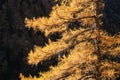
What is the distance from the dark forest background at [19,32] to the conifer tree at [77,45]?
4764 cm

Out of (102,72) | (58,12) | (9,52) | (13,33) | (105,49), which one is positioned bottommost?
(102,72)

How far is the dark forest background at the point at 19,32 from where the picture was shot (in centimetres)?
5838

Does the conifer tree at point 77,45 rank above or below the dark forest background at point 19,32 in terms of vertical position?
below

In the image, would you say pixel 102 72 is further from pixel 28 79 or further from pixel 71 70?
pixel 28 79

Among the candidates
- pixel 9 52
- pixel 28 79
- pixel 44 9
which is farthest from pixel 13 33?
pixel 28 79

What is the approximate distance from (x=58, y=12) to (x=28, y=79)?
188 centimetres

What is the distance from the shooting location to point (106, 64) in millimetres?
8797

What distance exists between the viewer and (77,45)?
8828 mm

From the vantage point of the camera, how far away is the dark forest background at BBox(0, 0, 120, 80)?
192 ft

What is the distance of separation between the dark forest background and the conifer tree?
156 feet

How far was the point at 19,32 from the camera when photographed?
6981 cm

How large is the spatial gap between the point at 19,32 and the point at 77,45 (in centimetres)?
6162

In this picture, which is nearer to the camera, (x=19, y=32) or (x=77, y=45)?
(x=77, y=45)

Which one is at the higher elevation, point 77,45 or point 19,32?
point 19,32
